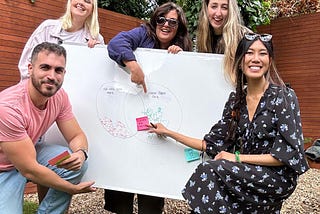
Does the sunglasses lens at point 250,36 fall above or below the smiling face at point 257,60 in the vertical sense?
above

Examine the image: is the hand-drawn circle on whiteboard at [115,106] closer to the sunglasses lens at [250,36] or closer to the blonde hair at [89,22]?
the blonde hair at [89,22]

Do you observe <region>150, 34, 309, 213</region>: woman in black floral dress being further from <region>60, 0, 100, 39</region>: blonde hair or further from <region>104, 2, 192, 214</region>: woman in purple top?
<region>60, 0, 100, 39</region>: blonde hair

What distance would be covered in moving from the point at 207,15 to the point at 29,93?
3.88ft

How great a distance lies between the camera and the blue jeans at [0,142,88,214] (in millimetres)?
2219

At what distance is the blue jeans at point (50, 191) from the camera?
2.22 m

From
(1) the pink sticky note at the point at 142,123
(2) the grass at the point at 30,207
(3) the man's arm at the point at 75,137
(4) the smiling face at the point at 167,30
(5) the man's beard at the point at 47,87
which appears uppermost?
(4) the smiling face at the point at 167,30

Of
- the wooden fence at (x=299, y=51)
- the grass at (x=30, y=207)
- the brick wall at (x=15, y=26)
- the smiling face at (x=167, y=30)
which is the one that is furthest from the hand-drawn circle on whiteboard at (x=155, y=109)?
the wooden fence at (x=299, y=51)

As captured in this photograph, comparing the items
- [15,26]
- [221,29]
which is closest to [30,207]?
[15,26]

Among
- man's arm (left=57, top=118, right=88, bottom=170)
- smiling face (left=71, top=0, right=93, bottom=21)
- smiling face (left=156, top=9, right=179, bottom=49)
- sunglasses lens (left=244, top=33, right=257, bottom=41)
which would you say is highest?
smiling face (left=71, top=0, right=93, bottom=21)

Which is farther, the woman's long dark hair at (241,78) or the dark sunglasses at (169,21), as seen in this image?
the dark sunglasses at (169,21)

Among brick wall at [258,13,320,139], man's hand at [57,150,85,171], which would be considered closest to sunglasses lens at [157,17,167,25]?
man's hand at [57,150,85,171]

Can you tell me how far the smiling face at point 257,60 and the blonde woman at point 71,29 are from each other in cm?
105

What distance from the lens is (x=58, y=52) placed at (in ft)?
7.43

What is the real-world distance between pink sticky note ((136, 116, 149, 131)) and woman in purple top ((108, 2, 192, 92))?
0.59 feet
